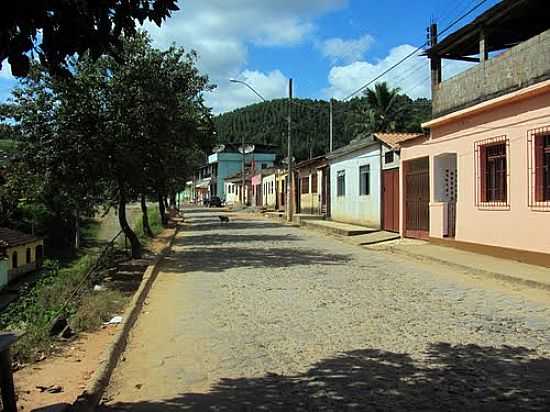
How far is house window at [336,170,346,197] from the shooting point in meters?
31.0

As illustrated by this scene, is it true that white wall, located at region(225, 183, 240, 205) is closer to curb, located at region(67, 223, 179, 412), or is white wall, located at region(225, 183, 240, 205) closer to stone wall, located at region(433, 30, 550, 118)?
stone wall, located at region(433, 30, 550, 118)

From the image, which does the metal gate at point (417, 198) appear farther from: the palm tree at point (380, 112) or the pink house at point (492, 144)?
the palm tree at point (380, 112)

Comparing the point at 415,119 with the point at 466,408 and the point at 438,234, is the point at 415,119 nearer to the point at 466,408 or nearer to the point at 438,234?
the point at 438,234

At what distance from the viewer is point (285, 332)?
25.8ft

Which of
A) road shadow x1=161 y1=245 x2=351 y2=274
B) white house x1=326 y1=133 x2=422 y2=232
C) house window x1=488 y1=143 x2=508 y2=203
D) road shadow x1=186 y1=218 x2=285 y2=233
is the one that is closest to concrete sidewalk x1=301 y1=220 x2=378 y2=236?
white house x1=326 y1=133 x2=422 y2=232

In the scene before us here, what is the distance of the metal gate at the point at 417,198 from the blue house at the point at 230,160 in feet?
222

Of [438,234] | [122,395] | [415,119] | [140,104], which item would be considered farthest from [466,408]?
[415,119]

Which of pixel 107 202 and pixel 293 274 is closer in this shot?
pixel 293 274

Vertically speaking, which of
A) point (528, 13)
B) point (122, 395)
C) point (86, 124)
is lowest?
point (122, 395)

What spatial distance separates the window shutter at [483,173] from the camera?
1595 cm

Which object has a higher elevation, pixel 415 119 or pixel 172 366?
pixel 415 119

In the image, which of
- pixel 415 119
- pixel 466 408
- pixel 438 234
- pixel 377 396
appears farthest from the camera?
pixel 415 119

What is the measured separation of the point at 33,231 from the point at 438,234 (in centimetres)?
2089

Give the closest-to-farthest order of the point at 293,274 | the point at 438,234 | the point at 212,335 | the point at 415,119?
the point at 212,335 → the point at 293,274 → the point at 438,234 → the point at 415,119
